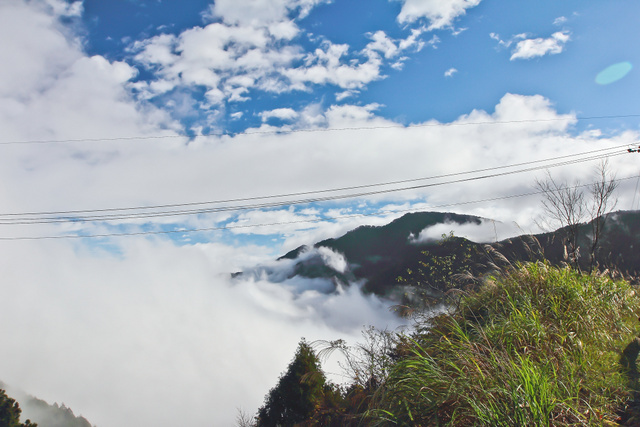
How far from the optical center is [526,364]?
372 cm

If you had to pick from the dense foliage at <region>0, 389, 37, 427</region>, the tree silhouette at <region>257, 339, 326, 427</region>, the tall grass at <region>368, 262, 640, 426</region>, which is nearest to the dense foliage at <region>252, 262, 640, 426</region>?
the tall grass at <region>368, 262, 640, 426</region>

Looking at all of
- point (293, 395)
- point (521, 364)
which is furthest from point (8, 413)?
point (521, 364)

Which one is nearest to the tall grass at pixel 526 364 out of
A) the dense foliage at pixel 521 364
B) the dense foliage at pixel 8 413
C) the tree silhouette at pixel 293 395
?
the dense foliage at pixel 521 364

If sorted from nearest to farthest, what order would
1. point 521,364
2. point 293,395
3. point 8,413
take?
point 521,364 < point 293,395 < point 8,413

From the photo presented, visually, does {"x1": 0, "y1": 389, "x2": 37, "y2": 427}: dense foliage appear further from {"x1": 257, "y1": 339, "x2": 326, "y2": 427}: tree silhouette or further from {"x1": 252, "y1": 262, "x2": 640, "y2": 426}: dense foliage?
{"x1": 252, "y1": 262, "x2": 640, "y2": 426}: dense foliage

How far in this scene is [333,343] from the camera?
24.1 ft

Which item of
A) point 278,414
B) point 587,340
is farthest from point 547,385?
point 278,414

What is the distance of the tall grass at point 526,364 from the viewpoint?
129 inches

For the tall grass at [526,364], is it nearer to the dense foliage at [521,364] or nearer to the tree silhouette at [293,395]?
the dense foliage at [521,364]

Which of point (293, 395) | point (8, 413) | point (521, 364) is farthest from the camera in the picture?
point (8, 413)

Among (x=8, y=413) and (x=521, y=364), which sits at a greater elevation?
(x=521, y=364)

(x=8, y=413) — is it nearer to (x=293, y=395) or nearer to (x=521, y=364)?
(x=293, y=395)

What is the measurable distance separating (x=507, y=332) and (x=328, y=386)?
68.8ft

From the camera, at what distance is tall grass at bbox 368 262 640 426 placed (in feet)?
10.7
